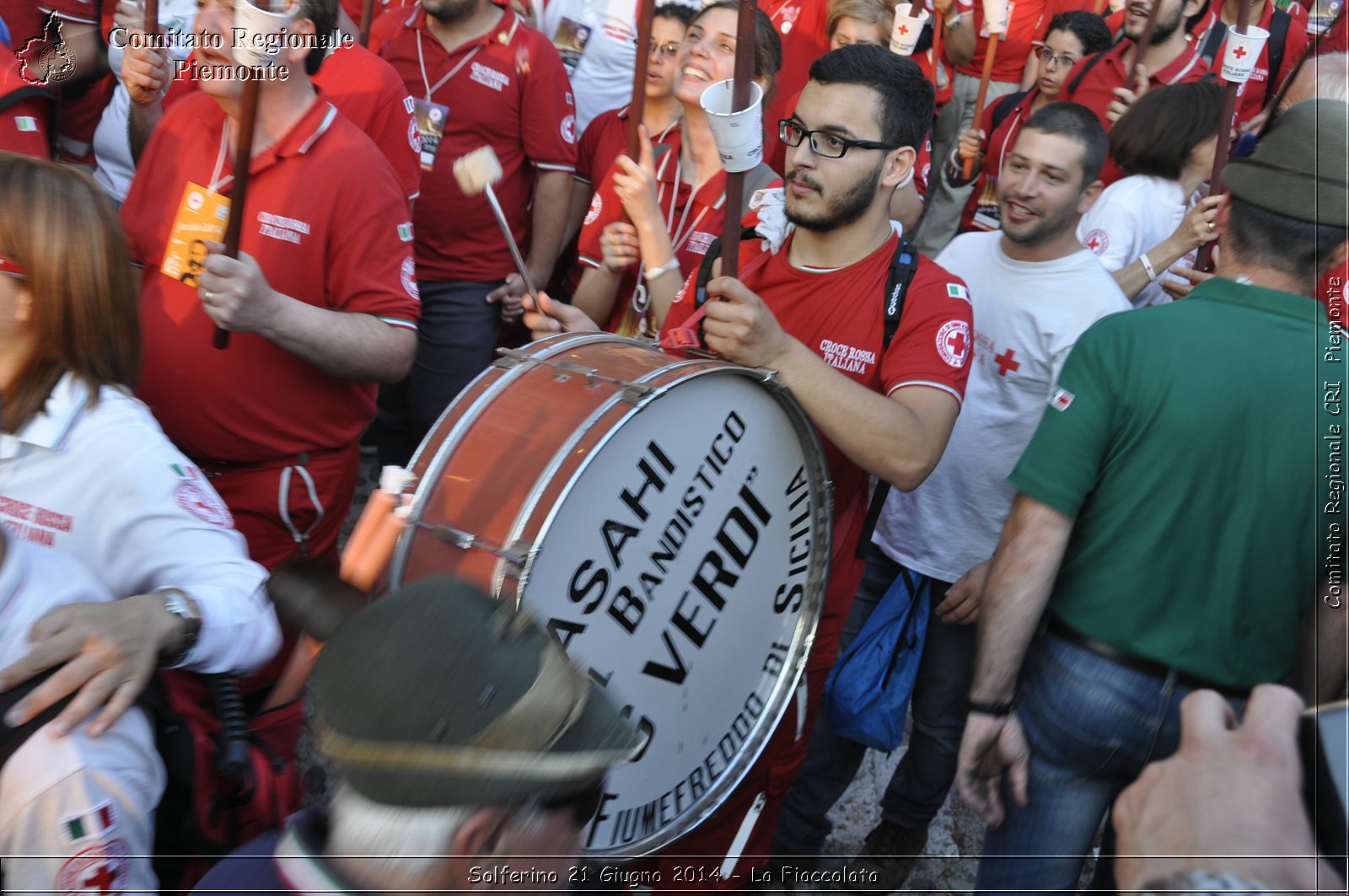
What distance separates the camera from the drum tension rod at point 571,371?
7.07ft

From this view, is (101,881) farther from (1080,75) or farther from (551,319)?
(1080,75)

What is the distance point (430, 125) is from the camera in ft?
14.5

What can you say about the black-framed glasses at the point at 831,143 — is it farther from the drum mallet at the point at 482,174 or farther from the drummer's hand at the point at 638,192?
the drum mallet at the point at 482,174

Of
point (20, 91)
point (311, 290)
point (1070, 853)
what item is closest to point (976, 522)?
point (1070, 853)

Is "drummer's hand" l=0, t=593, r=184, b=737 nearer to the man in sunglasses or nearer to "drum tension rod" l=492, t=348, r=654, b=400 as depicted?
the man in sunglasses

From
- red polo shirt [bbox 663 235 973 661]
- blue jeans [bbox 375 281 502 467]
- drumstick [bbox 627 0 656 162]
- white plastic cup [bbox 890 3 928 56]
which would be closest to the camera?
red polo shirt [bbox 663 235 973 661]

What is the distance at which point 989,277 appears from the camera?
10.7 feet

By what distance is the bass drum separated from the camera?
2.08m

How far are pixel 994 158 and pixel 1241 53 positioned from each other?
2.28 metres

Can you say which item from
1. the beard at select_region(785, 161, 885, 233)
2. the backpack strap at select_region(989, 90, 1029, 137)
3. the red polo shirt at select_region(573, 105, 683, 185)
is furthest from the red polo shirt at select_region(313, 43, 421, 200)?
the backpack strap at select_region(989, 90, 1029, 137)

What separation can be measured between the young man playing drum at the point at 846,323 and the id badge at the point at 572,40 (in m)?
2.76

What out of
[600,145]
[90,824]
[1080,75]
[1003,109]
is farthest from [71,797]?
[1003,109]

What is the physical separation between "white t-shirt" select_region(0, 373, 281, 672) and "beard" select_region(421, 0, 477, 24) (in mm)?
2938

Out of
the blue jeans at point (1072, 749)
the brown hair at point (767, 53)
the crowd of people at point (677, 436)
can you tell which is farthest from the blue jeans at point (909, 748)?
the brown hair at point (767, 53)
